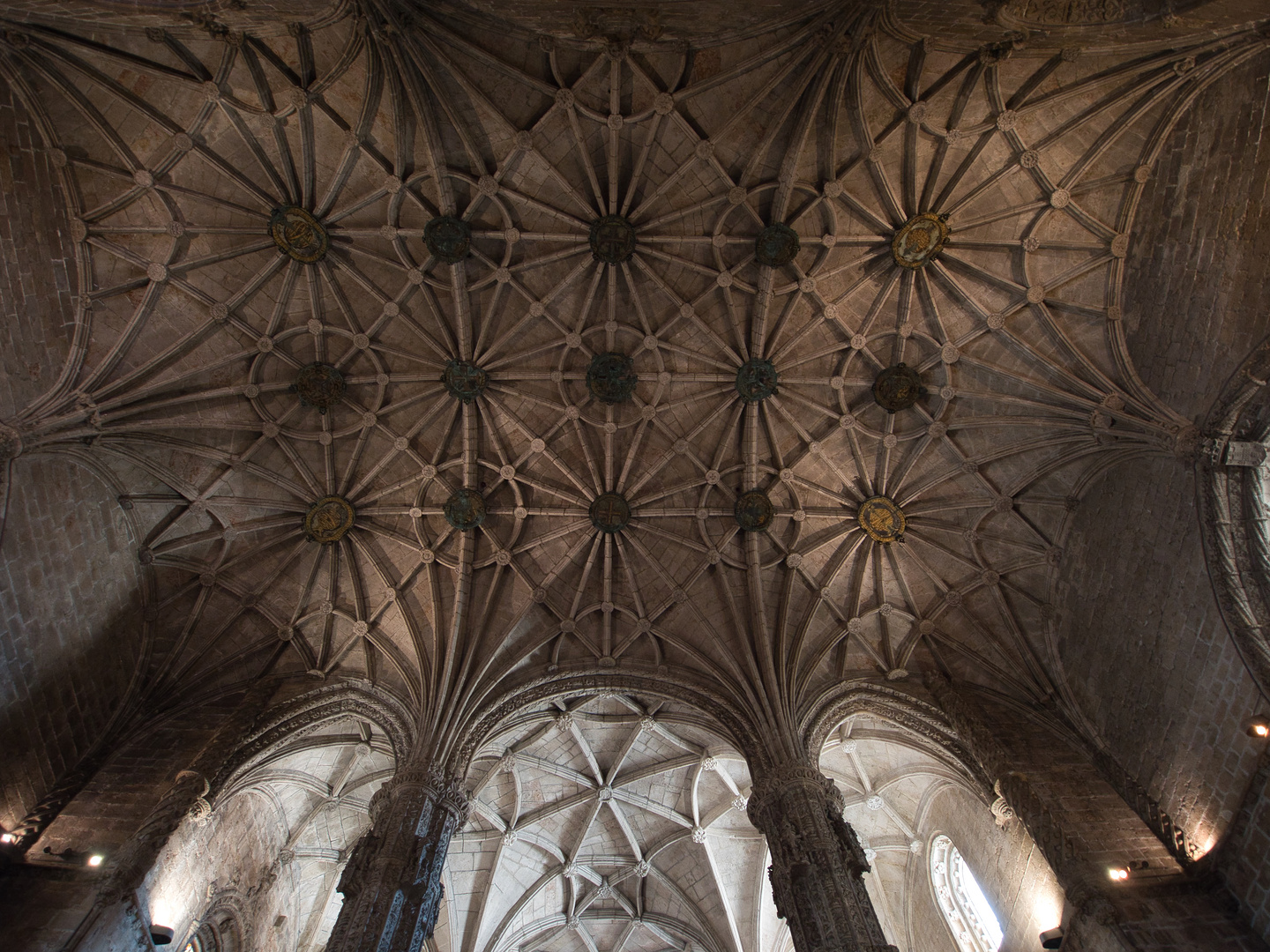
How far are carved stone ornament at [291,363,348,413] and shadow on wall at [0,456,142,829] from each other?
14.6ft

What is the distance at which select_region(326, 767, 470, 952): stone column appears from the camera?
34.3 feet

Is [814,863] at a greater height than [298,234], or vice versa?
[298,234]

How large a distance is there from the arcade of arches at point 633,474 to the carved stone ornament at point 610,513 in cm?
12

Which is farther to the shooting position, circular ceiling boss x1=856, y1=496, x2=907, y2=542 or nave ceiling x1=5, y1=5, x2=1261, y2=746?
circular ceiling boss x1=856, y1=496, x2=907, y2=542

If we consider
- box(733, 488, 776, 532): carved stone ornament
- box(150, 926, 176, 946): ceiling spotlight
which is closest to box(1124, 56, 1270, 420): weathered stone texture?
box(733, 488, 776, 532): carved stone ornament

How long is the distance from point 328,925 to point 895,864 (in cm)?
1513

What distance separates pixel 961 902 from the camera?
16453mm

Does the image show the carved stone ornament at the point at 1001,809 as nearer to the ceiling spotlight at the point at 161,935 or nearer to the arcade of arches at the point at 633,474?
the arcade of arches at the point at 633,474

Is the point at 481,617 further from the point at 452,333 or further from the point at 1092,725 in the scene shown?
the point at 1092,725

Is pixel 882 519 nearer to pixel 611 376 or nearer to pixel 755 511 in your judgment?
pixel 755 511

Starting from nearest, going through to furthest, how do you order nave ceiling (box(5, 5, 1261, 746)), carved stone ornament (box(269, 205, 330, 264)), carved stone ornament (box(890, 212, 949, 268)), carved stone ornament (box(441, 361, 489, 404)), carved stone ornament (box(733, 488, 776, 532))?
nave ceiling (box(5, 5, 1261, 746)), carved stone ornament (box(269, 205, 330, 264)), carved stone ornament (box(890, 212, 949, 268)), carved stone ornament (box(441, 361, 489, 404)), carved stone ornament (box(733, 488, 776, 532))

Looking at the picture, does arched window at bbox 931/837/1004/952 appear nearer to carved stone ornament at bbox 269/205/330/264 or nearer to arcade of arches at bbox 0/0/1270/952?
arcade of arches at bbox 0/0/1270/952

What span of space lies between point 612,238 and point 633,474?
235 inches

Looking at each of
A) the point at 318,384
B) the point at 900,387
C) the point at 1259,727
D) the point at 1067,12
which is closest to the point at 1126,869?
the point at 1259,727
